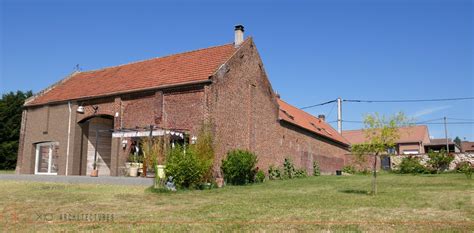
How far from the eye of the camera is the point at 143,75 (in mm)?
23859

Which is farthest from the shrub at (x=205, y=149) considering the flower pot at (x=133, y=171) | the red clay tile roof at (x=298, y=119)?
the red clay tile roof at (x=298, y=119)

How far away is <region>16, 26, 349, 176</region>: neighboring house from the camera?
2017cm

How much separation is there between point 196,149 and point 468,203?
32.9 feet

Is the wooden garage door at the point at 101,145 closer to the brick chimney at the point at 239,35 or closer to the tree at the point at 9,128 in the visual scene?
the brick chimney at the point at 239,35

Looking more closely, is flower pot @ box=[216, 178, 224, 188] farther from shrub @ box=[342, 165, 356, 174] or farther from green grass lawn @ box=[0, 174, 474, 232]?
shrub @ box=[342, 165, 356, 174]

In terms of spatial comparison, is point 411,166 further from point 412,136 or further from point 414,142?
point 412,136

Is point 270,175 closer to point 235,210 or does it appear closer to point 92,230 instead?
point 235,210

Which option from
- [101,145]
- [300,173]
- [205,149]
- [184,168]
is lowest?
[300,173]

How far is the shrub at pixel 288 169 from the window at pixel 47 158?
46.3 feet

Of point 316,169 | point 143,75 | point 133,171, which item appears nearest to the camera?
point 133,171

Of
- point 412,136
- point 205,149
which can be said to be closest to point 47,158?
point 205,149

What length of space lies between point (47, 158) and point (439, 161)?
2683 centimetres

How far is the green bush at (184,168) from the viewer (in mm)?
15328

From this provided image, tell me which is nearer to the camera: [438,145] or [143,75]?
[143,75]
